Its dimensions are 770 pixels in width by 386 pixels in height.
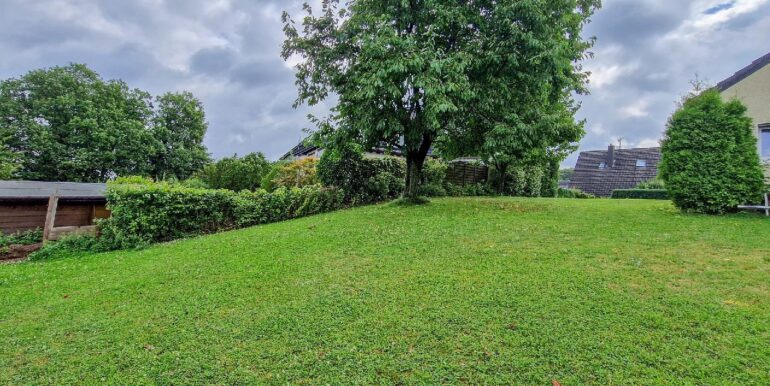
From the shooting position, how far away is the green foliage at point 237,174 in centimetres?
2014

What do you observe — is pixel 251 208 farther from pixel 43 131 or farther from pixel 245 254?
pixel 43 131

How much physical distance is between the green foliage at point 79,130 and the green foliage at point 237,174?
36.6ft

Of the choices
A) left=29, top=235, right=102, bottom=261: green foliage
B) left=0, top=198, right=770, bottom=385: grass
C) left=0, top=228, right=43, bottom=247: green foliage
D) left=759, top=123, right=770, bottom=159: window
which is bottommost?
left=0, top=228, right=43, bottom=247: green foliage

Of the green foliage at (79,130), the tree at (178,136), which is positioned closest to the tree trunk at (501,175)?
the tree at (178,136)

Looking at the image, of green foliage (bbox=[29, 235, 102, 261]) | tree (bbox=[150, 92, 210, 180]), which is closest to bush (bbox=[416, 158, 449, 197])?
green foliage (bbox=[29, 235, 102, 261])

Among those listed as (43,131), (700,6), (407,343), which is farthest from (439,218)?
(43,131)

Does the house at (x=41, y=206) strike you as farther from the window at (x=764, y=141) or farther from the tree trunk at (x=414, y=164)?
the window at (x=764, y=141)

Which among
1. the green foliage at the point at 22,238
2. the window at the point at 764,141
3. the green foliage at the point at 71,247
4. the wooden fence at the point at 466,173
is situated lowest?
the green foliage at the point at 22,238

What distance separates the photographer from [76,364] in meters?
3.00

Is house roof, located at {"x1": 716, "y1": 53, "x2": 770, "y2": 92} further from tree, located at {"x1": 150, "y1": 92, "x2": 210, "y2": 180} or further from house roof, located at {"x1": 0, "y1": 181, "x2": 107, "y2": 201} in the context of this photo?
tree, located at {"x1": 150, "y1": 92, "x2": 210, "y2": 180}

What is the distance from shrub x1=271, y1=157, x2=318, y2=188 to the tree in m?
18.0

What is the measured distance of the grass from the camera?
9.06 feet

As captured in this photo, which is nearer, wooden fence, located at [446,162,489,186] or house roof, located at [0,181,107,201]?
house roof, located at [0,181,107,201]

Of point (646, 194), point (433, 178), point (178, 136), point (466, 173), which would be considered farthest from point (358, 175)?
point (178, 136)
